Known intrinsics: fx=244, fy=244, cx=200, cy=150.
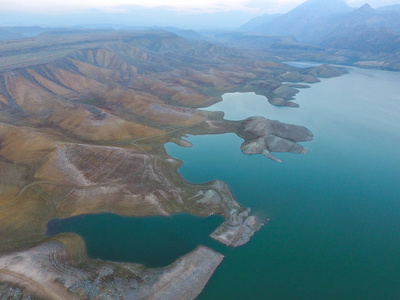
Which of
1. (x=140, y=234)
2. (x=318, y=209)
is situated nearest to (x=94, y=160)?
(x=140, y=234)

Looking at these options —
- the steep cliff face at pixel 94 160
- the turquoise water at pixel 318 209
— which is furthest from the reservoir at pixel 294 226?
the steep cliff face at pixel 94 160

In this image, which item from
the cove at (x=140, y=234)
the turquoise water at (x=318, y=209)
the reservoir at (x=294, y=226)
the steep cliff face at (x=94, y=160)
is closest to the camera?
the turquoise water at (x=318, y=209)

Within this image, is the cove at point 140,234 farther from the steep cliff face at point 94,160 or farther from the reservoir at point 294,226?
the steep cliff face at point 94,160

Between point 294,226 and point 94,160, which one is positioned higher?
point 94,160

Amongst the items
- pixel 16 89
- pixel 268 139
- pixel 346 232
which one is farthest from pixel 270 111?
pixel 16 89

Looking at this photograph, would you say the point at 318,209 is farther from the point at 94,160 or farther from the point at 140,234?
the point at 94,160

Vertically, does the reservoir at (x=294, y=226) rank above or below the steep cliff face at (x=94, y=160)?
below
